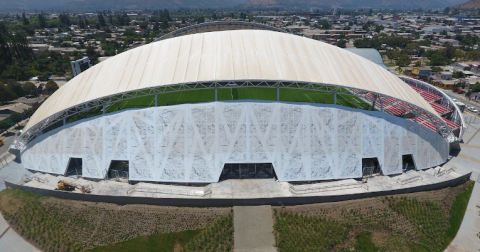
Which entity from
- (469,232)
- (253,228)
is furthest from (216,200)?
(469,232)

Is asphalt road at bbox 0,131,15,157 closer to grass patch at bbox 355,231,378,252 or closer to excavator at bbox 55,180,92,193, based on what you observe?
excavator at bbox 55,180,92,193

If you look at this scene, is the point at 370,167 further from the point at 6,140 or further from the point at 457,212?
the point at 6,140

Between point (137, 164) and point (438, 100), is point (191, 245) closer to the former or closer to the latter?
point (137, 164)

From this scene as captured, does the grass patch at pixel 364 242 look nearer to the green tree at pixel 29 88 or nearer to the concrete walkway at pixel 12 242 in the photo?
the concrete walkway at pixel 12 242

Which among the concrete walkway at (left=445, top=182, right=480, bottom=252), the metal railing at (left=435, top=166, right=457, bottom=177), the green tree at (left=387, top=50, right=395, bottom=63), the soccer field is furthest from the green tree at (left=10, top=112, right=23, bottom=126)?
the green tree at (left=387, top=50, right=395, bottom=63)

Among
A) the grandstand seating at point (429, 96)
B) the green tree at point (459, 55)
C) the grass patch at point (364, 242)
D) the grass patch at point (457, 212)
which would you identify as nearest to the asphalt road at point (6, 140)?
the grass patch at point (364, 242)

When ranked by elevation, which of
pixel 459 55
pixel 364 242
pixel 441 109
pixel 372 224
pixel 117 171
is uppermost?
pixel 459 55

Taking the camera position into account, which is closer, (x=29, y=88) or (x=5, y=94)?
(x=5, y=94)
